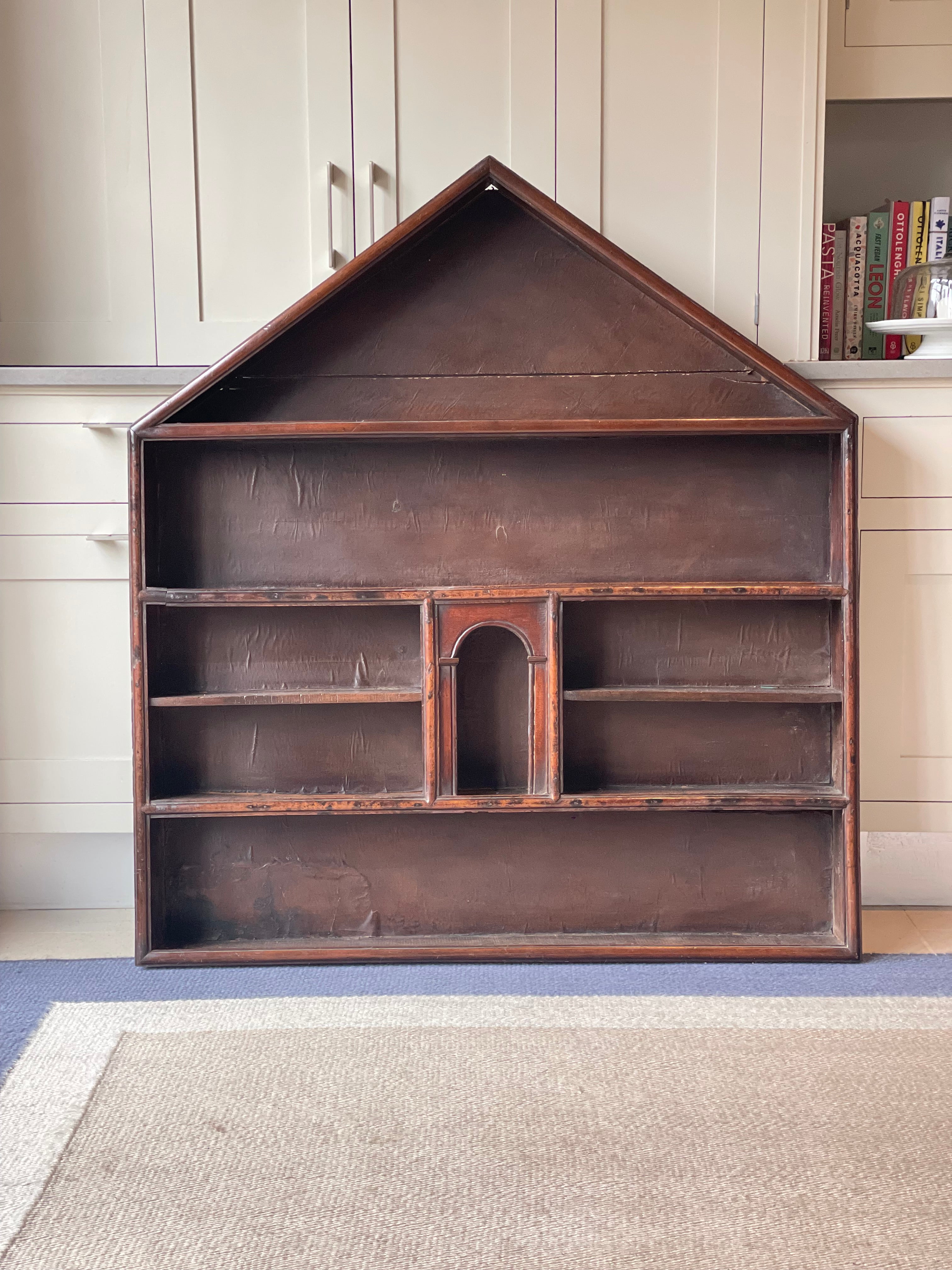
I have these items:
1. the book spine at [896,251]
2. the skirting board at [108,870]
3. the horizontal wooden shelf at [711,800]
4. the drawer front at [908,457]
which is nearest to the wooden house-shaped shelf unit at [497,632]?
the horizontal wooden shelf at [711,800]

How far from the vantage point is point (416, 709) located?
1.88 m

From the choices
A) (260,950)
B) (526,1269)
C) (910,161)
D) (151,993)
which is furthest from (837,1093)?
(910,161)

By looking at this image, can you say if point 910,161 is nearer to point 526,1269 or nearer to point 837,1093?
point 837,1093

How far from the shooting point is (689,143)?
1974 mm

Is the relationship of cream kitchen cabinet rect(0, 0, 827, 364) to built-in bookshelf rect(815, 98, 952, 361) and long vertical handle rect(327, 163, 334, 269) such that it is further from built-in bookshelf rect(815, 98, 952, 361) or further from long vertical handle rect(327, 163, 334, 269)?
built-in bookshelf rect(815, 98, 952, 361)

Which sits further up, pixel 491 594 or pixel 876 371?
pixel 876 371

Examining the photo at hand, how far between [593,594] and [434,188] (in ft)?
2.99

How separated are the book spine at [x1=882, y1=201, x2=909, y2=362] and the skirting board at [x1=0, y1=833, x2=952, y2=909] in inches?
42.3

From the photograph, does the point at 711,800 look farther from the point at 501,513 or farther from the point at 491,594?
the point at 501,513

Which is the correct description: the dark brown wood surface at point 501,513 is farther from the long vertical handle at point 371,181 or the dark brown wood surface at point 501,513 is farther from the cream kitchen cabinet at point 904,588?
the long vertical handle at point 371,181

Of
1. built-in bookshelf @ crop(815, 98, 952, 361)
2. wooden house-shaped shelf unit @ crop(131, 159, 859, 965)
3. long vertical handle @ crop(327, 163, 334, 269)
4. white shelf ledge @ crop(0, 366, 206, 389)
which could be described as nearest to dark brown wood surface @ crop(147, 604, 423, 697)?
wooden house-shaped shelf unit @ crop(131, 159, 859, 965)

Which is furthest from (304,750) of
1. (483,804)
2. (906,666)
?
(906,666)

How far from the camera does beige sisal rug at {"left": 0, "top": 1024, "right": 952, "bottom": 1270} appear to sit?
106cm

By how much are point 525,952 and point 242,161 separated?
1.66 meters
